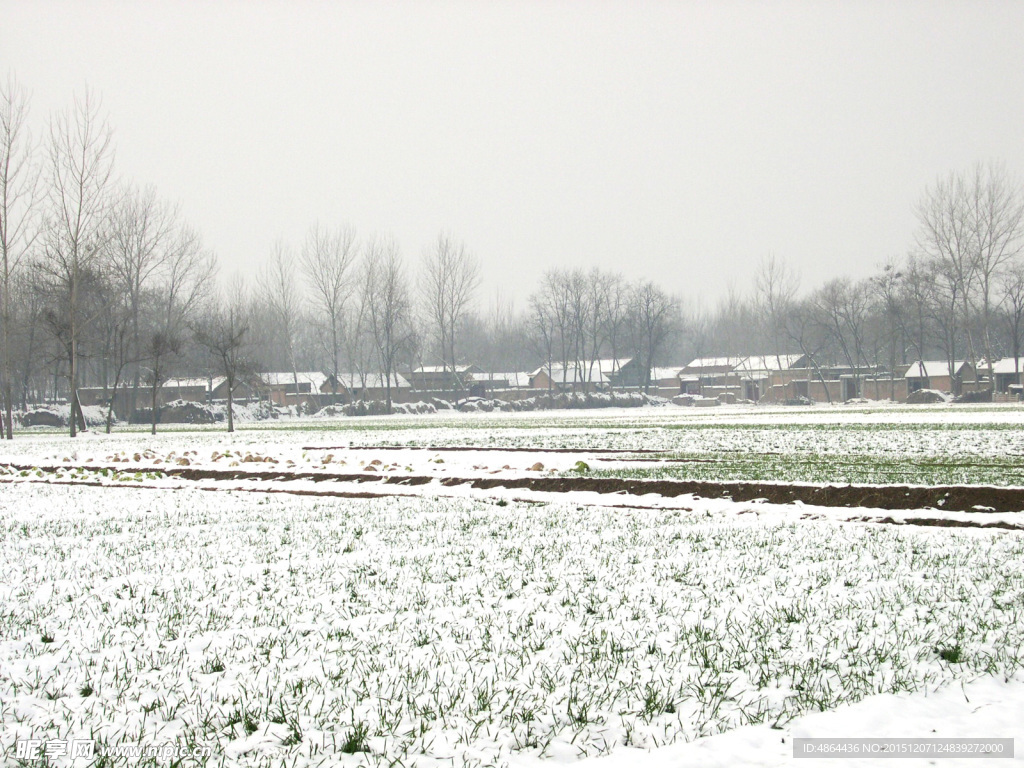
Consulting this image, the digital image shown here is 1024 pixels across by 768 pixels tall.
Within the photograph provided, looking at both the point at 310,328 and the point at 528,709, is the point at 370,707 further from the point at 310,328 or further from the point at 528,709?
the point at 310,328

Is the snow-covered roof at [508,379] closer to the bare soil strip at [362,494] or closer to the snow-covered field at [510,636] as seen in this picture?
the bare soil strip at [362,494]

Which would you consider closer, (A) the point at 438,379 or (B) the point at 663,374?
(A) the point at 438,379

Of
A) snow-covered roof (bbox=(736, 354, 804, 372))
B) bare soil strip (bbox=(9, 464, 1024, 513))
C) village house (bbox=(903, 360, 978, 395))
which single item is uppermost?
snow-covered roof (bbox=(736, 354, 804, 372))

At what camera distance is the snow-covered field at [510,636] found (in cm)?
371

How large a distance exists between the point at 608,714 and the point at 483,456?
47.7 ft

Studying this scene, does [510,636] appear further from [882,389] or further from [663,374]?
[663,374]

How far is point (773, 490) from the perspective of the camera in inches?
448

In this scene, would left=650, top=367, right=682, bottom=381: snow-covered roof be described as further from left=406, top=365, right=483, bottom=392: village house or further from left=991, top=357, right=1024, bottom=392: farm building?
left=991, top=357, right=1024, bottom=392: farm building

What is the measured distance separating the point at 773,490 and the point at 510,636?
7.30 metres

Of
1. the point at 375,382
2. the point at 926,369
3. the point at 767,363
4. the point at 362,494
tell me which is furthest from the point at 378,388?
the point at 362,494

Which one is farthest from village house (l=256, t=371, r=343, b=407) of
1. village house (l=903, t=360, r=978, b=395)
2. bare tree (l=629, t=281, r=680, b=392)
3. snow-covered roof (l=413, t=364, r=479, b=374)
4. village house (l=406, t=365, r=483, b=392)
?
village house (l=903, t=360, r=978, b=395)

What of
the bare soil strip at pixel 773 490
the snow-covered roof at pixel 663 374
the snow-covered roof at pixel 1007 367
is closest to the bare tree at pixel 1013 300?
the snow-covered roof at pixel 1007 367

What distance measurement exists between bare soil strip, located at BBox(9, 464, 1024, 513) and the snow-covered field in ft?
2.20

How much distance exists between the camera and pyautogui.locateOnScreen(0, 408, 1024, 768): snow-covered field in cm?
371
